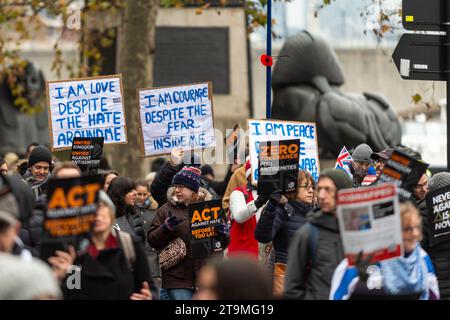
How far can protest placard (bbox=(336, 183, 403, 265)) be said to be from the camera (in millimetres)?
7391

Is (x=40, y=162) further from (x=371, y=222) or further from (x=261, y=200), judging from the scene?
(x=371, y=222)

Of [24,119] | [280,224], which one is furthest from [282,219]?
[24,119]

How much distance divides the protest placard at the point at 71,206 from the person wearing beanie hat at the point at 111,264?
0.28m

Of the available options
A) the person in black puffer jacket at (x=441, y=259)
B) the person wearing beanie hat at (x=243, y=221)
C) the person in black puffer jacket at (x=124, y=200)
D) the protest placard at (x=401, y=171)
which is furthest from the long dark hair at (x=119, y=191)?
the protest placard at (x=401, y=171)

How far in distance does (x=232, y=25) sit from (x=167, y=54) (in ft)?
4.03

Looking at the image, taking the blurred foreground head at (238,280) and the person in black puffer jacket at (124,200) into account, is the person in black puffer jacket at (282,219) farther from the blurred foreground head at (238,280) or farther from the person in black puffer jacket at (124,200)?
the blurred foreground head at (238,280)

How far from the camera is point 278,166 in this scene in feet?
32.7

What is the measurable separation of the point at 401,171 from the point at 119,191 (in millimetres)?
3197

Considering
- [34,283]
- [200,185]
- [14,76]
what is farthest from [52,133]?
[14,76]
